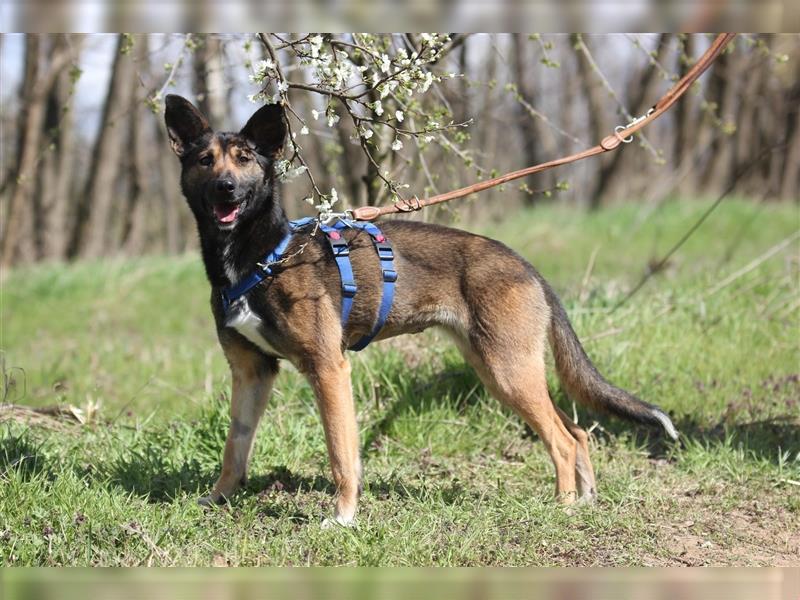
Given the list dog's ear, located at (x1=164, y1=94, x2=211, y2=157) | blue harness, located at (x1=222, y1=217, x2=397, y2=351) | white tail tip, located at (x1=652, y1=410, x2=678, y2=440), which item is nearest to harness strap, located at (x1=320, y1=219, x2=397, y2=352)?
blue harness, located at (x1=222, y1=217, x2=397, y2=351)

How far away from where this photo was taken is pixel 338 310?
15.7 ft

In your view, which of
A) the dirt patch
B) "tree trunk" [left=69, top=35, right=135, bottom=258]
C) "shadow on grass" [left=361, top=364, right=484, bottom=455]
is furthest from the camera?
"tree trunk" [left=69, top=35, right=135, bottom=258]

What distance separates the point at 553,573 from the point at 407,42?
315cm

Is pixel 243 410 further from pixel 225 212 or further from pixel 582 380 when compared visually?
pixel 582 380

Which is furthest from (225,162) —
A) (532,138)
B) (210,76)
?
(532,138)

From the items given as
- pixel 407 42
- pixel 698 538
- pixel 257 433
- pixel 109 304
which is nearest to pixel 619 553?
pixel 698 538

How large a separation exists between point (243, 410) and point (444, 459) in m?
1.31

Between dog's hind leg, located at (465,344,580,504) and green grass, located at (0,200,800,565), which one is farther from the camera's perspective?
dog's hind leg, located at (465,344,580,504)

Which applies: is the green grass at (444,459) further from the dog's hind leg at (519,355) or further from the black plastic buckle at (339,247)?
the black plastic buckle at (339,247)

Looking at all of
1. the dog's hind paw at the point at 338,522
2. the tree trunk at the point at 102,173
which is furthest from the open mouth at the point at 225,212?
the tree trunk at the point at 102,173

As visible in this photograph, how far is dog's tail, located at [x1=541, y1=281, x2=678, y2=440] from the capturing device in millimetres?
4992

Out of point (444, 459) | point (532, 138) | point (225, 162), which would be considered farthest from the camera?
point (532, 138)

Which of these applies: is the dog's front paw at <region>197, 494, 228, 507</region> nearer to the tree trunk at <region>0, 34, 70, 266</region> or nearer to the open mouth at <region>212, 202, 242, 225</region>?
the open mouth at <region>212, 202, 242, 225</region>

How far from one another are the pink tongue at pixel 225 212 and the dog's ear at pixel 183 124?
408 mm
